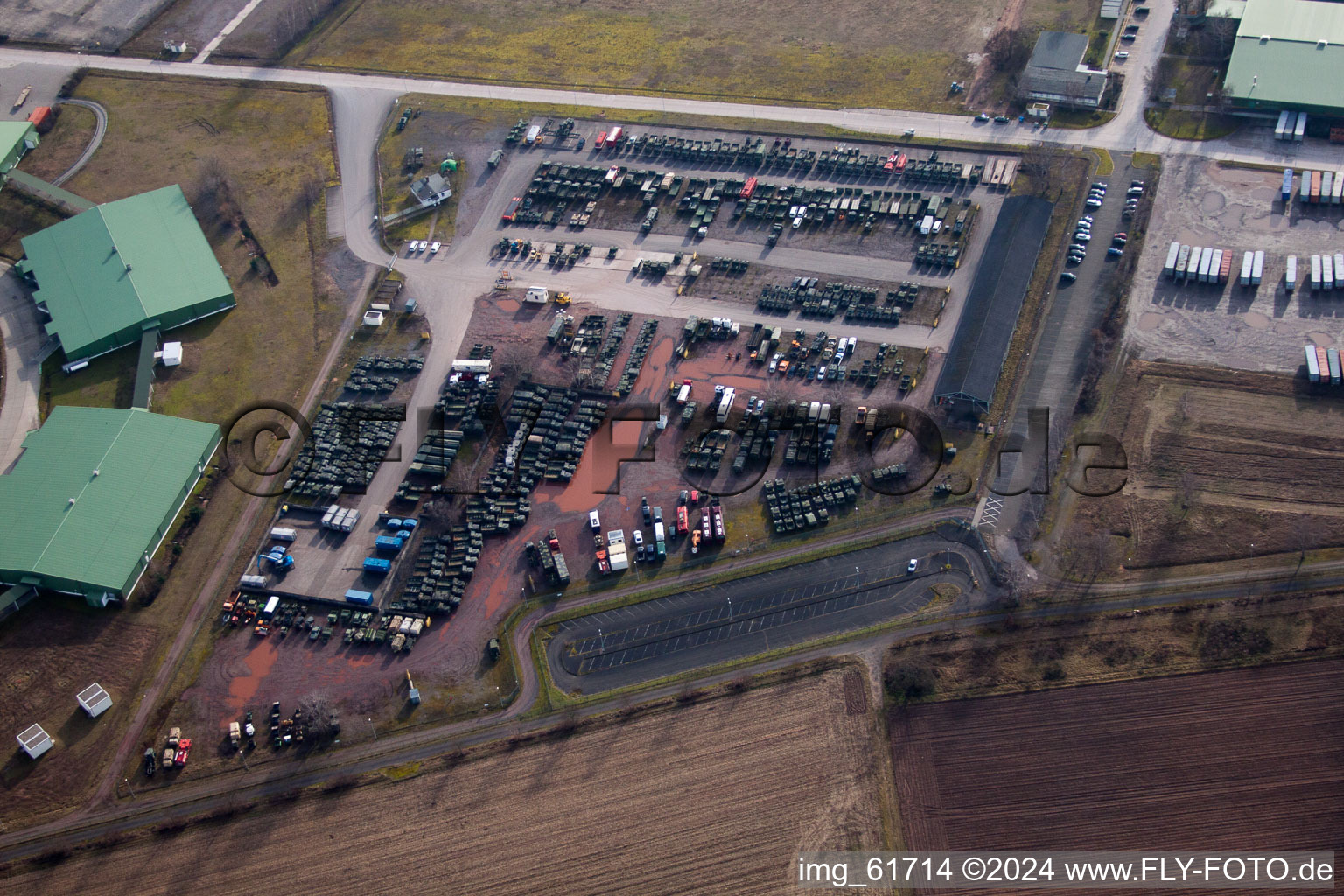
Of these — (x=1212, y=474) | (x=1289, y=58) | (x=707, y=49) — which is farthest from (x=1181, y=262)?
(x=707, y=49)

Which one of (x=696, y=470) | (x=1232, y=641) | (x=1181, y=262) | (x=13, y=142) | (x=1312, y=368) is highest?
(x=13, y=142)

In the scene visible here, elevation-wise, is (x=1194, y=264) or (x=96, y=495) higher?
(x=1194, y=264)

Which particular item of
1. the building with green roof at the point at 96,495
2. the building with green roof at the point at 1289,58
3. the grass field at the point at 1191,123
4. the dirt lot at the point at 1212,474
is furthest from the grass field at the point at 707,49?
the building with green roof at the point at 96,495

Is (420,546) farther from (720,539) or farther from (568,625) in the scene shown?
(720,539)

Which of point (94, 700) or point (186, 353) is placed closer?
point (94, 700)

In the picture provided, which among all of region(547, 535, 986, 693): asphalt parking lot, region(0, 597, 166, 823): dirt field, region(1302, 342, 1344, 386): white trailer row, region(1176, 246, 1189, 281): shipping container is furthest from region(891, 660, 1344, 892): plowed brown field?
region(0, 597, 166, 823): dirt field

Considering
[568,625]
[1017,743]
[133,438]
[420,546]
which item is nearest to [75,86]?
[133,438]

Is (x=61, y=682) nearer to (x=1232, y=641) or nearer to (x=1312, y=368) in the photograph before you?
(x=1232, y=641)
